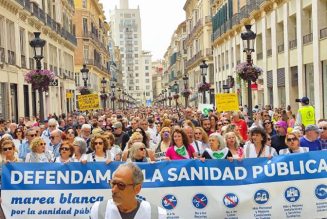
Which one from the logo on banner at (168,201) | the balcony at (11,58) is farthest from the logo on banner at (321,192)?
the balcony at (11,58)

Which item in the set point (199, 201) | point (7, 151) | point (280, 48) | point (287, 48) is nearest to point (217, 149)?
point (199, 201)

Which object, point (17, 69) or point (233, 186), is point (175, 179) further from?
point (17, 69)

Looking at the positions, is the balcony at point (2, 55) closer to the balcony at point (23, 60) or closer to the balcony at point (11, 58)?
the balcony at point (11, 58)

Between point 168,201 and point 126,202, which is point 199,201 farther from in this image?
point 126,202

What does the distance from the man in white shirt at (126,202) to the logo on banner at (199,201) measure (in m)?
4.21

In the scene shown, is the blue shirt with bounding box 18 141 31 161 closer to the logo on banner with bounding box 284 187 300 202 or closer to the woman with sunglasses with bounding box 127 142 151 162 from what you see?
the woman with sunglasses with bounding box 127 142 151 162

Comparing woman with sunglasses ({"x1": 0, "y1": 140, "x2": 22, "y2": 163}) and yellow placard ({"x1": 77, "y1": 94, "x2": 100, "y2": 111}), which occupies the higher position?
yellow placard ({"x1": 77, "y1": 94, "x2": 100, "y2": 111})

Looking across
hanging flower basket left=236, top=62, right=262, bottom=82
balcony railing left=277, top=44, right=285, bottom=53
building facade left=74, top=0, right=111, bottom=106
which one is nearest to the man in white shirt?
hanging flower basket left=236, top=62, right=262, bottom=82

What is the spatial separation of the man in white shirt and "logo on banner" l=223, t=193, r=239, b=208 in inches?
169

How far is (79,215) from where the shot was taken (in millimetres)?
8164

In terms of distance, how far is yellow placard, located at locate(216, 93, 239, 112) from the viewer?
19141 mm

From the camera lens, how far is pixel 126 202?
12.5 feet

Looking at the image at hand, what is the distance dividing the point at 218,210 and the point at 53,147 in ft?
15.8

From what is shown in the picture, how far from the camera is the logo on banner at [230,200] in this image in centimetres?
820
